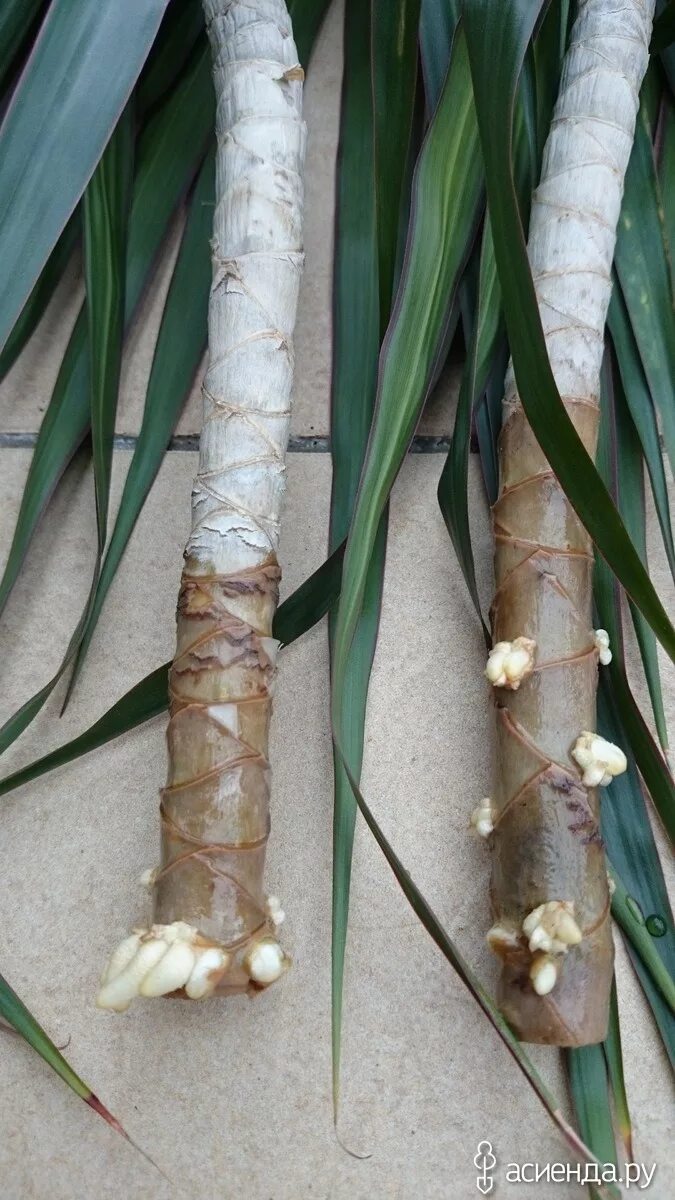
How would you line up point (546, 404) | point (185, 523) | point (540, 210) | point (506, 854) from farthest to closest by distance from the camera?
point (185, 523) < point (540, 210) < point (506, 854) < point (546, 404)

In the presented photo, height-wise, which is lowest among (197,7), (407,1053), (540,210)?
(407,1053)

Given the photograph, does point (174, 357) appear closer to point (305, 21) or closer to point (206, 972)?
point (305, 21)

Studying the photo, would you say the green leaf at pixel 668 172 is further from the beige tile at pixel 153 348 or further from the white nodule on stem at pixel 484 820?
the white nodule on stem at pixel 484 820

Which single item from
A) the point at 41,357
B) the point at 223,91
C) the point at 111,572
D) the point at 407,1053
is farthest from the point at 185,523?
the point at 407,1053

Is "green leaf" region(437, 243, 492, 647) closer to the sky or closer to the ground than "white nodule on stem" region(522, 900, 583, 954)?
closer to the sky

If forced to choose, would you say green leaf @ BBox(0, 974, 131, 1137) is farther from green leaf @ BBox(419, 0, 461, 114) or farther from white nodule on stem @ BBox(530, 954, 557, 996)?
green leaf @ BBox(419, 0, 461, 114)

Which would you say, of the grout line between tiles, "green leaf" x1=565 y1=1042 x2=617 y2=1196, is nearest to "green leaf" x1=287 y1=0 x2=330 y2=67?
the grout line between tiles

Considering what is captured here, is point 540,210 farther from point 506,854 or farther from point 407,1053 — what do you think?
point 407,1053
